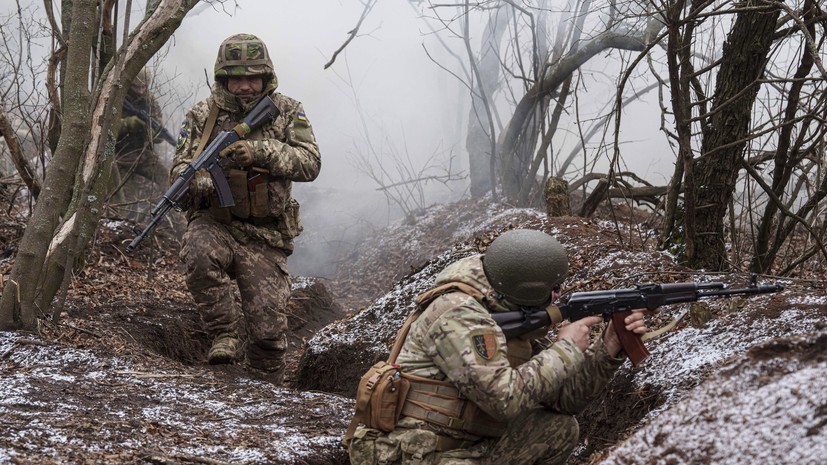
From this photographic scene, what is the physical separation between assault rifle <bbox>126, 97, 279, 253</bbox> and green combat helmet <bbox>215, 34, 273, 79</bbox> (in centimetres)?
23

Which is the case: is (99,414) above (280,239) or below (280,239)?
below

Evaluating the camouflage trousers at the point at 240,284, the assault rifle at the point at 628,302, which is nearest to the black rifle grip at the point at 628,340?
the assault rifle at the point at 628,302

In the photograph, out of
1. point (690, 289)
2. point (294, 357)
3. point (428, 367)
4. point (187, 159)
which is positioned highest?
point (187, 159)

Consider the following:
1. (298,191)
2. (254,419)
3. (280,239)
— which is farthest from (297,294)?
(298,191)

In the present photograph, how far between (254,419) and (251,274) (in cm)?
174

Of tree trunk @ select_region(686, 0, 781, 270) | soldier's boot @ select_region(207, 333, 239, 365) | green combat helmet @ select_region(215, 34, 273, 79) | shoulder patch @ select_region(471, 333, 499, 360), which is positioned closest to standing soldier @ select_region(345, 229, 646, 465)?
shoulder patch @ select_region(471, 333, 499, 360)

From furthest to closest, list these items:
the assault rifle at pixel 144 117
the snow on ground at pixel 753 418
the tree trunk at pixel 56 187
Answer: the assault rifle at pixel 144 117, the tree trunk at pixel 56 187, the snow on ground at pixel 753 418

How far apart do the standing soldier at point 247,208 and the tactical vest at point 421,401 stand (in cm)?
270

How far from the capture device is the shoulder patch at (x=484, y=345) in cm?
315

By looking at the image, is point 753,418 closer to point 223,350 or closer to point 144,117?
point 223,350

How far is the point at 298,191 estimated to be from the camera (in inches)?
709

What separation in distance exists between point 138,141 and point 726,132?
8.44 metres

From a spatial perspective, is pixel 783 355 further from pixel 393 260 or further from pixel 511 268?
pixel 393 260

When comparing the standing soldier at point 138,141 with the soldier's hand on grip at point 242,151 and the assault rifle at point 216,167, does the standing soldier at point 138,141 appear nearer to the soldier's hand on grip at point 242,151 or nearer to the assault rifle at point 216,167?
the assault rifle at point 216,167
